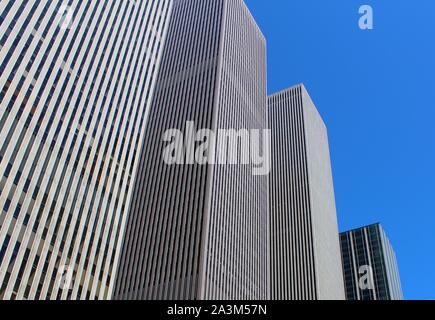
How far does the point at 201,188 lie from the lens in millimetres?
85875

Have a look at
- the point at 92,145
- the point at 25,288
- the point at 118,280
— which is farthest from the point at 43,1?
the point at 118,280

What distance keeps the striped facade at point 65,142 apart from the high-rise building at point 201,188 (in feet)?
54.3

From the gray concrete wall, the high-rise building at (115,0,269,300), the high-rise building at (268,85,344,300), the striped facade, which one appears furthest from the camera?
the gray concrete wall

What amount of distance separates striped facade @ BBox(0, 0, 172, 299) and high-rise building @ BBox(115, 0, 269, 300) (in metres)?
16.5

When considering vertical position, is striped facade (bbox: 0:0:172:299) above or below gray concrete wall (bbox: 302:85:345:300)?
below

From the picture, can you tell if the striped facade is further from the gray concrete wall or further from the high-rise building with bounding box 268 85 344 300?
the gray concrete wall

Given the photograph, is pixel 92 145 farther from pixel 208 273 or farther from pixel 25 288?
pixel 208 273

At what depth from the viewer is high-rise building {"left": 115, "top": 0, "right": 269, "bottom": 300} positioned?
7919cm

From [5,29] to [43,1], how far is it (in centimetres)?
859
